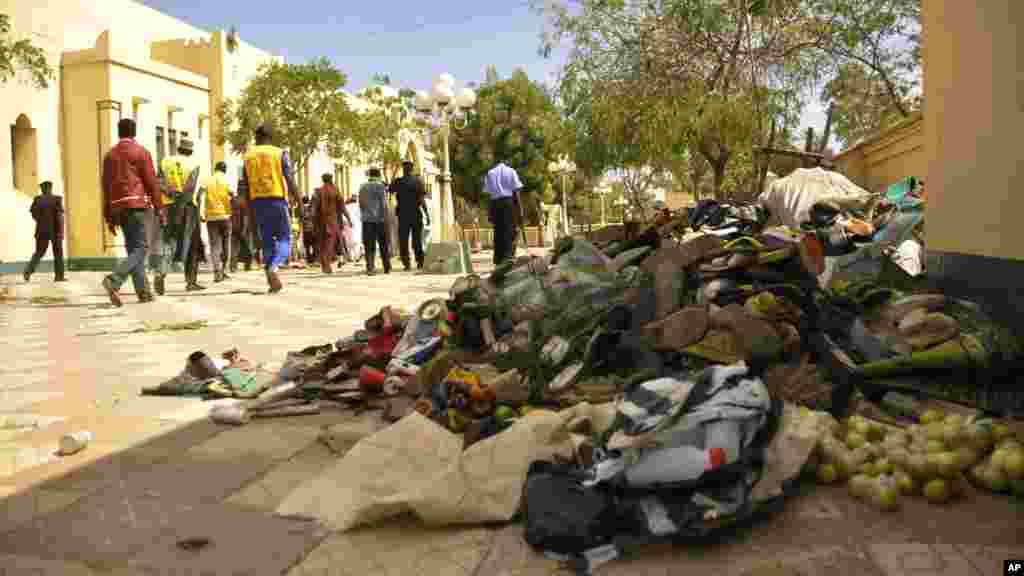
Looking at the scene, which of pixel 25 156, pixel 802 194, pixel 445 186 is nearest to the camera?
pixel 802 194

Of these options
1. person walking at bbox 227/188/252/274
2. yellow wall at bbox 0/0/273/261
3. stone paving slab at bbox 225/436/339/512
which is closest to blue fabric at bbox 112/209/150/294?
stone paving slab at bbox 225/436/339/512

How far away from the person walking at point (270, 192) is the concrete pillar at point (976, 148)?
7329 mm

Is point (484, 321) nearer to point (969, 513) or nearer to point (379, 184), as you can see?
point (969, 513)

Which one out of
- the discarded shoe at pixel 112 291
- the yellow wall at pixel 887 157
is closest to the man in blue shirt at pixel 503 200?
the discarded shoe at pixel 112 291

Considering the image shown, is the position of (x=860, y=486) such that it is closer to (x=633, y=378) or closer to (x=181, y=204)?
(x=633, y=378)

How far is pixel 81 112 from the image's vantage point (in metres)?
21.9

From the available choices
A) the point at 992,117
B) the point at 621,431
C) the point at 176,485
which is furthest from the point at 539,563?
the point at 992,117

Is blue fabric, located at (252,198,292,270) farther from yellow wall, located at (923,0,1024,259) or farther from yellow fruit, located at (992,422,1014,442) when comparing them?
A: yellow fruit, located at (992,422,1014,442)

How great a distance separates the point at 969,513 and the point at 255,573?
1.90m

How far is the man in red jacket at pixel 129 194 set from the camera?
844cm

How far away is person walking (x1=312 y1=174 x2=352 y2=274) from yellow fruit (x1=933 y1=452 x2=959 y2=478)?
13.1 meters

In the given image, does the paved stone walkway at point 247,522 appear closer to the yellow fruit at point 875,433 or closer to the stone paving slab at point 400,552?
the stone paving slab at point 400,552

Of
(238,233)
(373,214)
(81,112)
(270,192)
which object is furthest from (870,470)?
(81,112)

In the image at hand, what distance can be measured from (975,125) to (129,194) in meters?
7.82
